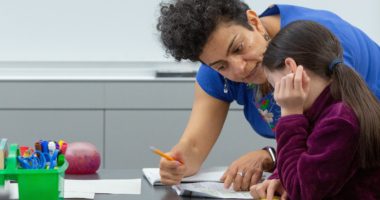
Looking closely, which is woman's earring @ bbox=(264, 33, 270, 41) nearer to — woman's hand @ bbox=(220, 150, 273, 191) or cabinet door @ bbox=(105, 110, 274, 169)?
woman's hand @ bbox=(220, 150, 273, 191)

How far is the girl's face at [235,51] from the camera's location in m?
1.64

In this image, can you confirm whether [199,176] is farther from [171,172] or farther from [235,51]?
[235,51]

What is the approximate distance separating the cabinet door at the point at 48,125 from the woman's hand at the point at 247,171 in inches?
66.6

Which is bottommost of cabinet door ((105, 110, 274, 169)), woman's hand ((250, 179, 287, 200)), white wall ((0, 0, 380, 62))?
cabinet door ((105, 110, 274, 169))

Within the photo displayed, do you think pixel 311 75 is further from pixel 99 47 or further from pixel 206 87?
pixel 99 47

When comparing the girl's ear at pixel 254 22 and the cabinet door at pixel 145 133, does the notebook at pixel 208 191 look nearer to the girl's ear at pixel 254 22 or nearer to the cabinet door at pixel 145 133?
the girl's ear at pixel 254 22

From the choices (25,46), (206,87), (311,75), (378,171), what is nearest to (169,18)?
(206,87)

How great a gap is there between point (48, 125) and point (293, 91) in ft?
7.54

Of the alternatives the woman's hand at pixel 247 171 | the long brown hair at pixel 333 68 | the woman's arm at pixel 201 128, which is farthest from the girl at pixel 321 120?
the woman's arm at pixel 201 128

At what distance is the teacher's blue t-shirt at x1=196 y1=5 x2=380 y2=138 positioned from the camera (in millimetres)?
1626

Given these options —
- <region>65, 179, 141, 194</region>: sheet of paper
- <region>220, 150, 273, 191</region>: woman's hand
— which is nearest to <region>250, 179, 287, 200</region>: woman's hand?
<region>220, 150, 273, 191</region>: woman's hand

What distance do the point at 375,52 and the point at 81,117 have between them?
195 centimetres

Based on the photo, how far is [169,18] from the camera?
1706 mm

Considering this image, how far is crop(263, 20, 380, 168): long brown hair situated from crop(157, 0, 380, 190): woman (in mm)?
193
